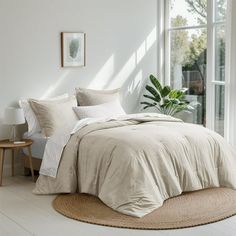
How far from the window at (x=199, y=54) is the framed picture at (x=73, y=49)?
1.61 meters

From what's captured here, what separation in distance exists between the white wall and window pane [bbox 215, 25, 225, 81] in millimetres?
1153

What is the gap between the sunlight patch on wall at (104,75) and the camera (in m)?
6.63

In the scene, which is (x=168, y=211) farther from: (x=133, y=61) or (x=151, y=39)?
(x=151, y=39)

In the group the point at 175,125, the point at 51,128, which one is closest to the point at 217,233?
the point at 175,125

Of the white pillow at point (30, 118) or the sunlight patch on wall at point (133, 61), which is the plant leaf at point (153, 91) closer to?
the sunlight patch on wall at point (133, 61)

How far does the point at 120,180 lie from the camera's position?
14.3 feet

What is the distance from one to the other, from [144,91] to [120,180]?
312 cm

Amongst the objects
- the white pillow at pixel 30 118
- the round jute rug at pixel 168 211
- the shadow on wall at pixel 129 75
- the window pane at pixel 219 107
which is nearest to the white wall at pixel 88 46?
the shadow on wall at pixel 129 75

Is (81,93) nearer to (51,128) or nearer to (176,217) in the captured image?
(51,128)

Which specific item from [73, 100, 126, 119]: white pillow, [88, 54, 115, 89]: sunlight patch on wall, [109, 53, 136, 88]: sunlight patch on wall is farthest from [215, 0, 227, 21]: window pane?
[73, 100, 126, 119]: white pillow

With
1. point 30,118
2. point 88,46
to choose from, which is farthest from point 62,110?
point 88,46

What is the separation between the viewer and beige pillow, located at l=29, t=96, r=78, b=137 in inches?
218

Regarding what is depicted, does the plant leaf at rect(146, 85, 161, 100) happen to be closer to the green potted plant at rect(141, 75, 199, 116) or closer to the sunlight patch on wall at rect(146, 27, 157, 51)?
the green potted plant at rect(141, 75, 199, 116)

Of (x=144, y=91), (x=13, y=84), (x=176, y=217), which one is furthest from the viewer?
(x=144, y=91)
